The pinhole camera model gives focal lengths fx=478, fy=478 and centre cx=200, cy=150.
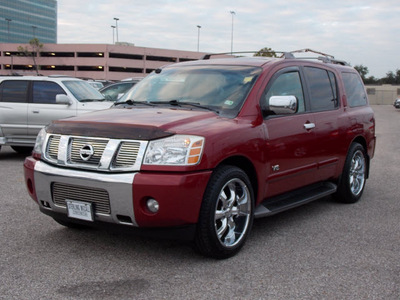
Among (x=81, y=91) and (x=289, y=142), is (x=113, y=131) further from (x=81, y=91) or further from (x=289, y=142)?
(x=81, y=91)

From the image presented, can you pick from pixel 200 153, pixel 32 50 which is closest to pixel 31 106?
pixel 200 153

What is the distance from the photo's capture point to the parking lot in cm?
346

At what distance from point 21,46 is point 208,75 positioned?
103 metres

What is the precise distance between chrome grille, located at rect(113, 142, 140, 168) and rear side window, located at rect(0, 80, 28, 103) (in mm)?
6901

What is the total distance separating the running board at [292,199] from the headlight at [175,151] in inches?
43.7

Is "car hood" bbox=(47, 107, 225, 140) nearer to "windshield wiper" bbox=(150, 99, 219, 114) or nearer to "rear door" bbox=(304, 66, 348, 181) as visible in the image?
"windshield wiper" bbox=(150, 99, 219, 114)

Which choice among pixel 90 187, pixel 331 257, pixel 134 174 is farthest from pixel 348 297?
pixel 90 187

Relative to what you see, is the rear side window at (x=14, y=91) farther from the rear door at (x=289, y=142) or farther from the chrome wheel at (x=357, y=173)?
the chrome wheel at (x=357, y=173)

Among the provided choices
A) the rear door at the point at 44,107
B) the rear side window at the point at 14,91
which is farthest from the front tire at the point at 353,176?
the rear side window at the point at 14,91

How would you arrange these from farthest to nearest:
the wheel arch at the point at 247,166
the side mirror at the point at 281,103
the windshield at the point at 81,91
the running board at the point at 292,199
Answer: the windshield at the point at 81,91 → the running board at the point at 292,199 → the side mirror at the point at 281,103 → the wheel arch at the point at 247,166

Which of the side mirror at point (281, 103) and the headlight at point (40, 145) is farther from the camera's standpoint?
the side mirror at point (281, 103)

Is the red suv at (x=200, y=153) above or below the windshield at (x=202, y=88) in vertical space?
below

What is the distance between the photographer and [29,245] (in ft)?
14.5

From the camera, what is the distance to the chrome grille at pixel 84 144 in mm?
3875
